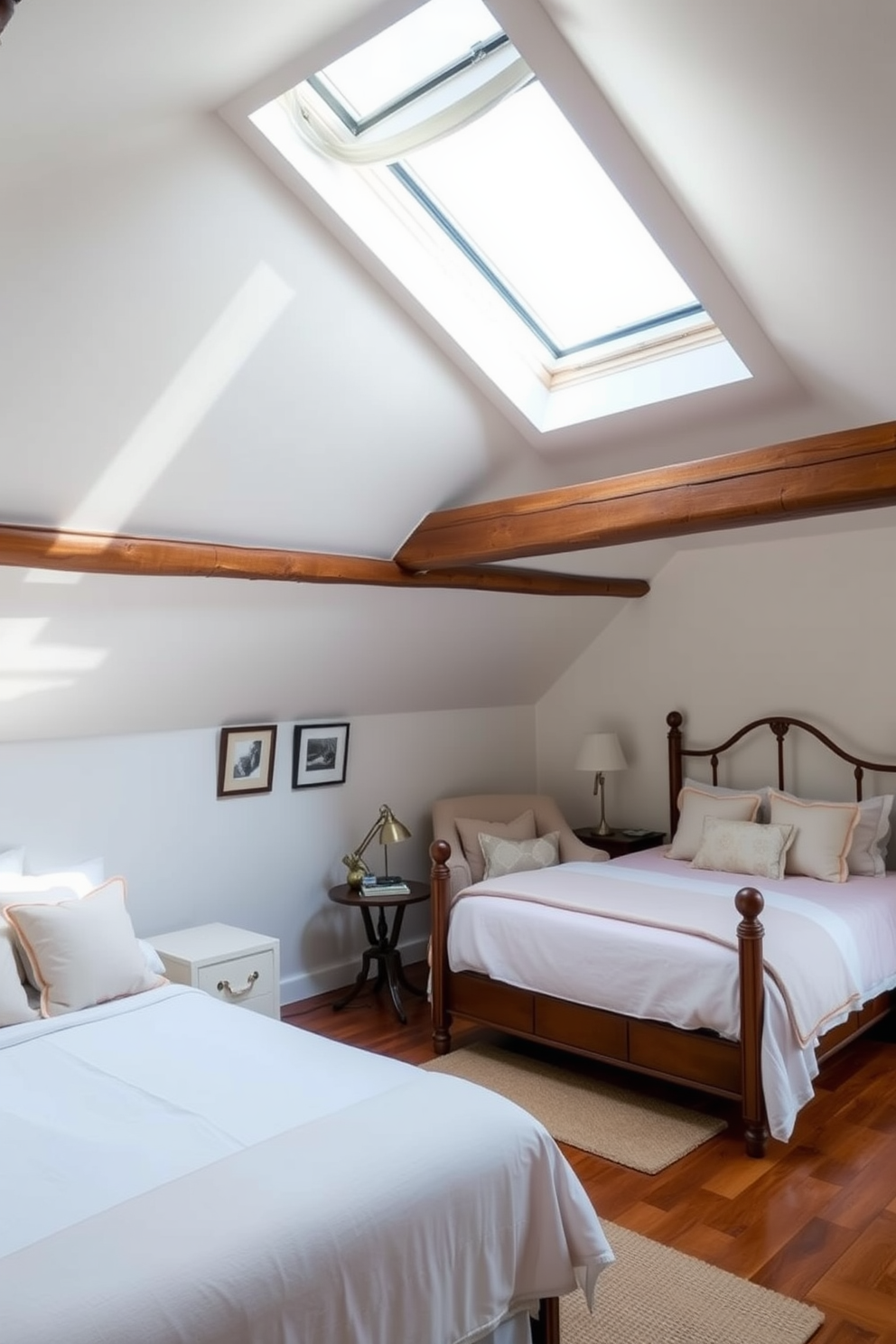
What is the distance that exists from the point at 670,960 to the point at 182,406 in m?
2.45

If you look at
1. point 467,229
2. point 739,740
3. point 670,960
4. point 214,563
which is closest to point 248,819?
point 214,563

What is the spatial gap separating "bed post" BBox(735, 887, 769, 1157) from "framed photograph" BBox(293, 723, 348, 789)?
231 centimetres

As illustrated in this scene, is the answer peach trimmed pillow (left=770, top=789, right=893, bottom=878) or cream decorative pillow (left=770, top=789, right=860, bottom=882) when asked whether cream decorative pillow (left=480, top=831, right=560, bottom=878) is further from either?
peach trimmed pillow (left=770, top=789, right=893, bottom=878)

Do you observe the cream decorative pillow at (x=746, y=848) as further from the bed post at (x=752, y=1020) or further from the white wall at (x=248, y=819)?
the white wall at (x=248, y=819)

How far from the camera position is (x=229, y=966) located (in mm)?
3828

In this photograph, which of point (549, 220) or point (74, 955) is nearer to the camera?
point (74, 955)

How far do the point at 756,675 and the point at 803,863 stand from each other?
1.14 metres

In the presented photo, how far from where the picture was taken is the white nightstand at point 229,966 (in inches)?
148

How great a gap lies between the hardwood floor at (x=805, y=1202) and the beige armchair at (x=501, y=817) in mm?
1396

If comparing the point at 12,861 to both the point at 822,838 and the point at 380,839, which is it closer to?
the point at 380,839

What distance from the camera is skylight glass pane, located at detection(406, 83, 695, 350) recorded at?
3.14 meters

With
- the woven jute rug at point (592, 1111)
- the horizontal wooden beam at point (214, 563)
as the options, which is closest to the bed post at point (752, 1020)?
the woven jute rug at point (592, 1111)

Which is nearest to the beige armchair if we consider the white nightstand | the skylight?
the white nightstand

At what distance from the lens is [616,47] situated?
2398 mm
